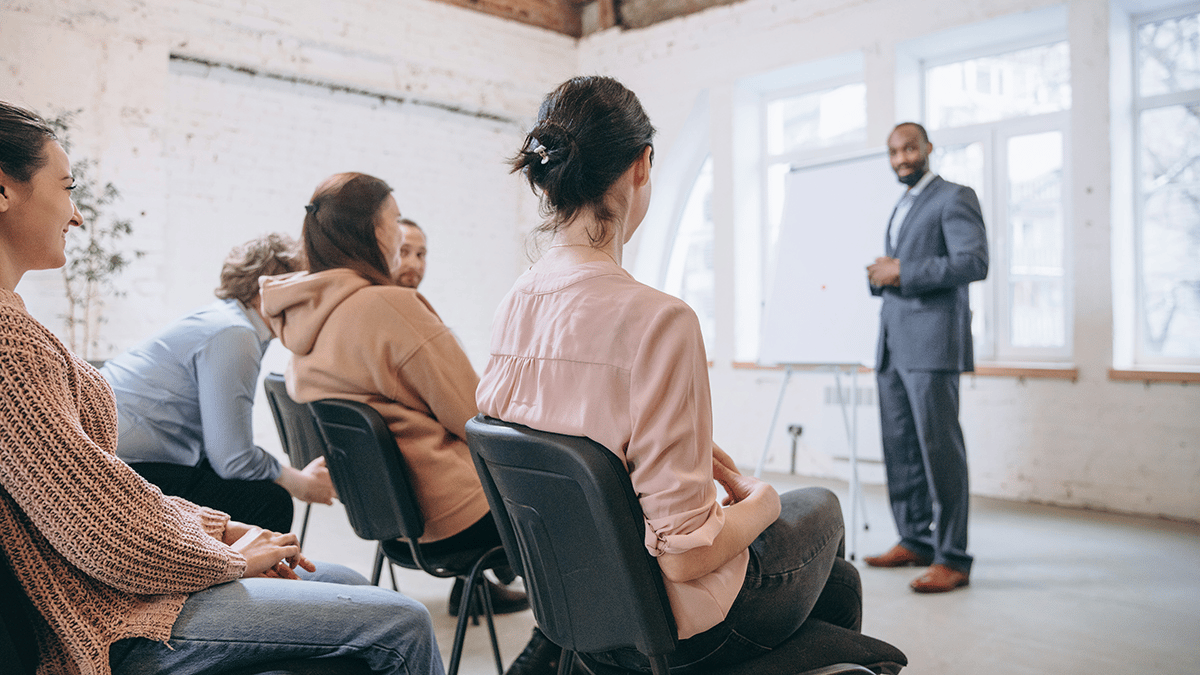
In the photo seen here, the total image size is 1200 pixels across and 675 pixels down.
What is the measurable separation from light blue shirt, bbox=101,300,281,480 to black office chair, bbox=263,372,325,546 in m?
0.08

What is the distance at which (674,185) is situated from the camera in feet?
21.1

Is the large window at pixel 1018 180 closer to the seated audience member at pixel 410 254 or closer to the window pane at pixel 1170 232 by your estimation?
the window pane at pixel 1170 232

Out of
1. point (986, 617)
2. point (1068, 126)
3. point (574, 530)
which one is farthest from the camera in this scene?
point (1068, 126)

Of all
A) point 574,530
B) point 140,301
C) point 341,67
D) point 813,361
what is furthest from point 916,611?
point 341,67

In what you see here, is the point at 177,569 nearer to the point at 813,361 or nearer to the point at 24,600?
the point at 24,600

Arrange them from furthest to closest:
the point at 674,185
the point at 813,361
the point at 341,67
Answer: the point at 674,185
the point at 341,67
the point at 813,361

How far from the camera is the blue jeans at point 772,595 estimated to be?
1.08 meters

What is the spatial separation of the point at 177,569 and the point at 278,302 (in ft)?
2.92

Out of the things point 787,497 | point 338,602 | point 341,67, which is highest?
point 341,67

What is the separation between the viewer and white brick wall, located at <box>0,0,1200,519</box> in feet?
13.7

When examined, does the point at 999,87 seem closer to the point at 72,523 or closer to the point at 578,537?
the point at 578,537

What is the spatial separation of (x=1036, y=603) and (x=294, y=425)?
2375 millimetres

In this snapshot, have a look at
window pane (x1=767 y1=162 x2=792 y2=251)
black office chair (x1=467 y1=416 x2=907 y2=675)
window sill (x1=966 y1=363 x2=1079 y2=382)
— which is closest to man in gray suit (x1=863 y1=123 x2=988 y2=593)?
window sill (x1=966 y1=363 x2=1079 y2=382)

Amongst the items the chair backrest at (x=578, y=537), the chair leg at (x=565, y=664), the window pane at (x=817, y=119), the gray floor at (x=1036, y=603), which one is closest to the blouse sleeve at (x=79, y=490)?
the chair backrest at (x=578, y=537)
